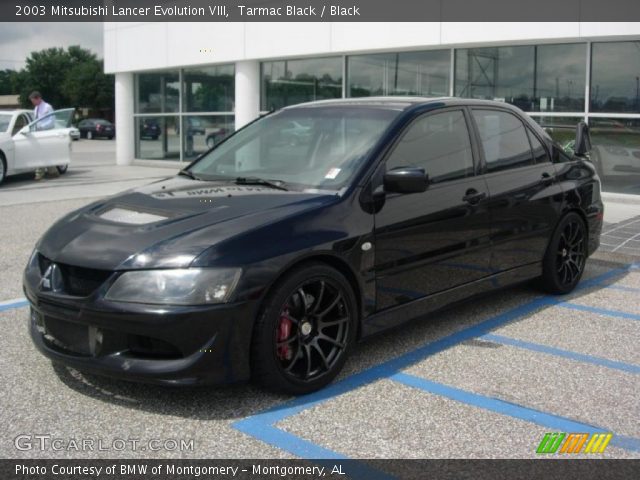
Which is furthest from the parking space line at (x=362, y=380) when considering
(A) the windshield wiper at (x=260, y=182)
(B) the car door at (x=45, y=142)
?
(B) the car door at (x=45, y=142)

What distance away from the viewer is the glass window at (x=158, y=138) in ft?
67.5

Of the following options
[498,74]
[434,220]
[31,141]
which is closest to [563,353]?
[434,220]

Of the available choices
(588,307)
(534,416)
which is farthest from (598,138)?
(534,416)

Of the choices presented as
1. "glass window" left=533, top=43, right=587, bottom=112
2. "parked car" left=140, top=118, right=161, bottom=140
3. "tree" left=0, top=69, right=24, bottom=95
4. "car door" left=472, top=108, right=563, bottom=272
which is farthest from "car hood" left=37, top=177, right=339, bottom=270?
"tree" left=0, top=69, right=24, bottom=95

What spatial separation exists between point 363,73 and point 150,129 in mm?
8390

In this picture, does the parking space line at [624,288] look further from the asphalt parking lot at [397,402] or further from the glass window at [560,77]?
the glass window at [560,77]

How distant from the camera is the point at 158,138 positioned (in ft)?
69.8

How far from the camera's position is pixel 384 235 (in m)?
4.43

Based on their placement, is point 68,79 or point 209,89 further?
point 68,79

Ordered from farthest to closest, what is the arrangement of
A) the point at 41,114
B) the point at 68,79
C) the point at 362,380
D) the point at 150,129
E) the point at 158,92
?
the point at 68,79 → the point at 150,129 → the point at 158,92 → the point at 41,114 → the point at 362,380

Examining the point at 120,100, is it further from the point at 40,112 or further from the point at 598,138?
the point at 598,138

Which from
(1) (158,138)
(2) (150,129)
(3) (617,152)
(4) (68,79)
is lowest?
(3) (617,152)

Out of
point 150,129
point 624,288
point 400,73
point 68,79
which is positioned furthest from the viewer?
point 68,79

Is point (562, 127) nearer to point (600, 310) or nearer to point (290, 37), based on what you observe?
point (290, 37)
